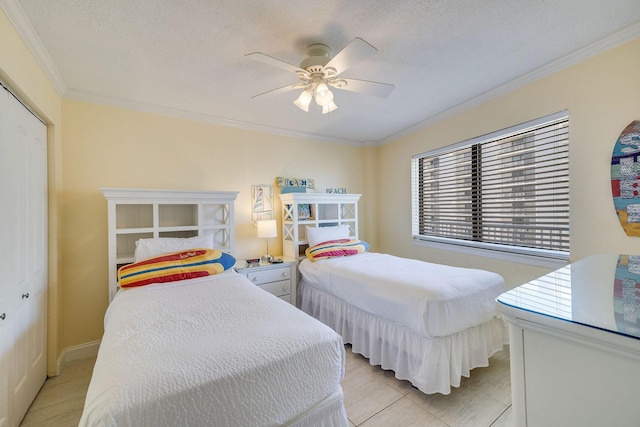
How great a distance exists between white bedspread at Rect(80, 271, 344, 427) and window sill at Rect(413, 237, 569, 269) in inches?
84.1

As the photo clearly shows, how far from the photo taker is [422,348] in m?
1.83

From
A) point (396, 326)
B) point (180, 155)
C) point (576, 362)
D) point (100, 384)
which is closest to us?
point (576, 362)

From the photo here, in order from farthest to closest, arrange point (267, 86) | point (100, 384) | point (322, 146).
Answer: point (322, 146)
point (267, 86)
point (100, 384)

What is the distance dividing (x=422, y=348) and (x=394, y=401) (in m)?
0.41

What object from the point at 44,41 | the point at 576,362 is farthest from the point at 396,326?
the point at 44,41

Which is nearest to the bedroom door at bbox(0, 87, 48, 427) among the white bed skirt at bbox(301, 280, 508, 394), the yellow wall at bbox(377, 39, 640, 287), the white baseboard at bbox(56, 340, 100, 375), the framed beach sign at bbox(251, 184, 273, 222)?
the white baseboard at bbox(56, 340, 100, 375)

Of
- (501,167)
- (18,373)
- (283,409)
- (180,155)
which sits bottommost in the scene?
(18,373)

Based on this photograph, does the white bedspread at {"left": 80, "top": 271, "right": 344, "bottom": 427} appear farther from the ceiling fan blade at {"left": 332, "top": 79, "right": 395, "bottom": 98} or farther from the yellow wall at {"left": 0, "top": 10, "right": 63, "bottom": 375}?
the ceiling fan blade at {"left": 332, "top": 79, "right": 395, "bottom": 98}

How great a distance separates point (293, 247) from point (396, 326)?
1628mm

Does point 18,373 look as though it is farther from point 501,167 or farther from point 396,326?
point 501,167

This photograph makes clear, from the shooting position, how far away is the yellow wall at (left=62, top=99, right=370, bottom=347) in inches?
95.3

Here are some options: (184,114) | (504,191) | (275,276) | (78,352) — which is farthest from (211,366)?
(504,191)

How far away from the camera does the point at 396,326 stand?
203 cm

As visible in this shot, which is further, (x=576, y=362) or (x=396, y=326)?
(x=396, y=326)
